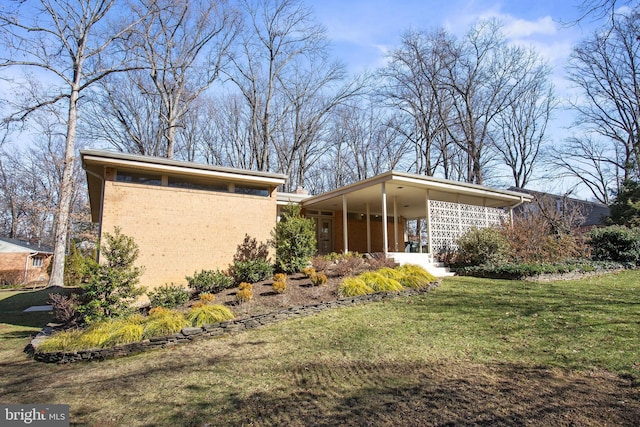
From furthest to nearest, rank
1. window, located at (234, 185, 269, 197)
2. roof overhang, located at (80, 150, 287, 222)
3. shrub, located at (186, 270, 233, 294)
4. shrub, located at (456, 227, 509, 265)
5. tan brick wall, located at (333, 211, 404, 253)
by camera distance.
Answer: tan brick wall, located at (333, 211, 404, 253), shrub, located at (456, 227, 509, 265), window, located at (234, 185, 269, 197), shrub, located at (186, 270, 233, 294), roof overhang, located at (80, 150, 287, 222)

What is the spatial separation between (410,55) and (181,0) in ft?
49.3

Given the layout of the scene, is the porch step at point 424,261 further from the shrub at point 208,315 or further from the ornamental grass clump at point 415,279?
the shrub at point 208,315

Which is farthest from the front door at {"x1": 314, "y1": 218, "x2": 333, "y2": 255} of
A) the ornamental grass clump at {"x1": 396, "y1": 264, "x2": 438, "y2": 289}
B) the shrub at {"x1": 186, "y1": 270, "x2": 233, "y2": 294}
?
the shrub at {"x1": 186, "y1": 270, "x2": 233, "y2": 294}

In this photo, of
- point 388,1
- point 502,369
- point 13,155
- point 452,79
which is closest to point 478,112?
point 452,79

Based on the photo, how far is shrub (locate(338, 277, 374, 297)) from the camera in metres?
8.27

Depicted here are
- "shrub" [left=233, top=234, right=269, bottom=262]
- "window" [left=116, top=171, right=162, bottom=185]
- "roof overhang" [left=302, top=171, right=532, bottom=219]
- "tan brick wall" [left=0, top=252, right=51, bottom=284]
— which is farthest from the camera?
"tan brick wall" [left=0, top=252, right=51, bottom=284]

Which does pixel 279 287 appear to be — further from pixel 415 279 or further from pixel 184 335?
pixel 415 279

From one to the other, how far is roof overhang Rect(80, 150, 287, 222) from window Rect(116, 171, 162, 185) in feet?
0.45

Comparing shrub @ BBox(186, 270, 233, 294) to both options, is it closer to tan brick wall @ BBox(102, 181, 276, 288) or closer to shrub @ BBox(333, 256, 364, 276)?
tan brick wall @ BBox(102, 181, 276, 288)

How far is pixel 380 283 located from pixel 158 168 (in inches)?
262

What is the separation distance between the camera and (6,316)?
32.2ft

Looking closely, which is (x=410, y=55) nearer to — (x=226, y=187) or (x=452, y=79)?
(x=452, y=79)

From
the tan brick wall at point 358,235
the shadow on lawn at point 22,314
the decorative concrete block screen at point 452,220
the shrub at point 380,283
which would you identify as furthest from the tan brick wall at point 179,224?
the tan brick wall at point 358,235

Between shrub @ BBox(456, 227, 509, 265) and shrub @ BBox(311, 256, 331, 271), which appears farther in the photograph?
shrub @ BBox(456, 227, 509, 265)
